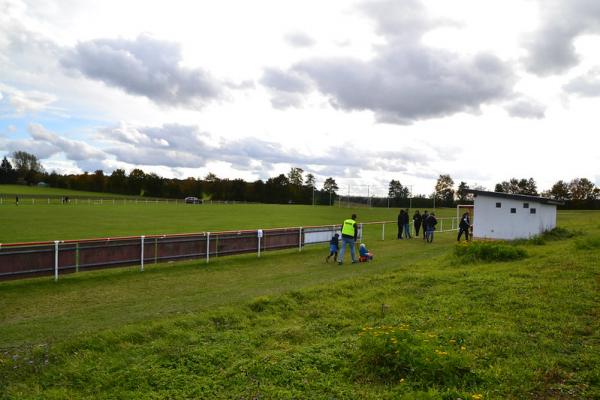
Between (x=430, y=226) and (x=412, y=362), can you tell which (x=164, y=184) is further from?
(x=412, y=362)

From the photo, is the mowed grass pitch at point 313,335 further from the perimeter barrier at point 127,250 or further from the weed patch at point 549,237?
the weed patch at point 549,237

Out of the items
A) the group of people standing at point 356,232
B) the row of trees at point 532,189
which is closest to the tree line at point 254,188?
the row of trees at point 532,189

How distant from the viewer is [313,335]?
7.05 meters

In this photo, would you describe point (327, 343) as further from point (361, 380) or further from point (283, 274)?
point (283, 274)

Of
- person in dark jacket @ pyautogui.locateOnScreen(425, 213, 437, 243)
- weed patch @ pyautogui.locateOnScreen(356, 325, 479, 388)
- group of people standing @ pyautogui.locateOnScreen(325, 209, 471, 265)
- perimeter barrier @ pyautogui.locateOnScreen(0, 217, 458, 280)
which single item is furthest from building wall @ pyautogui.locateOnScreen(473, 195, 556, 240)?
weed patch @ pyautogui.locateOnScreen(356, 325, 479, 388)

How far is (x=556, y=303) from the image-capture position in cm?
789

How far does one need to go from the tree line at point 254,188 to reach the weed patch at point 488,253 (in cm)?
4477

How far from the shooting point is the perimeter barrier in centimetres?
1103

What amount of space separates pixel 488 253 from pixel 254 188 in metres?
87.9

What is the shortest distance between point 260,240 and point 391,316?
390 inches

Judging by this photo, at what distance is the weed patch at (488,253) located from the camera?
13.4m

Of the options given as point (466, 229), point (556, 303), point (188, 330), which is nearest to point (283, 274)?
point (188, 330)

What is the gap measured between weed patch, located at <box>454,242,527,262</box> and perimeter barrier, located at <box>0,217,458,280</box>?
7.14 m

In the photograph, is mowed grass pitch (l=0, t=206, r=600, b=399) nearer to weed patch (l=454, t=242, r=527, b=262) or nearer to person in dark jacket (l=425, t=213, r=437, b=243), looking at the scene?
weed patch (l=454, t=242, r=527, b=262)
